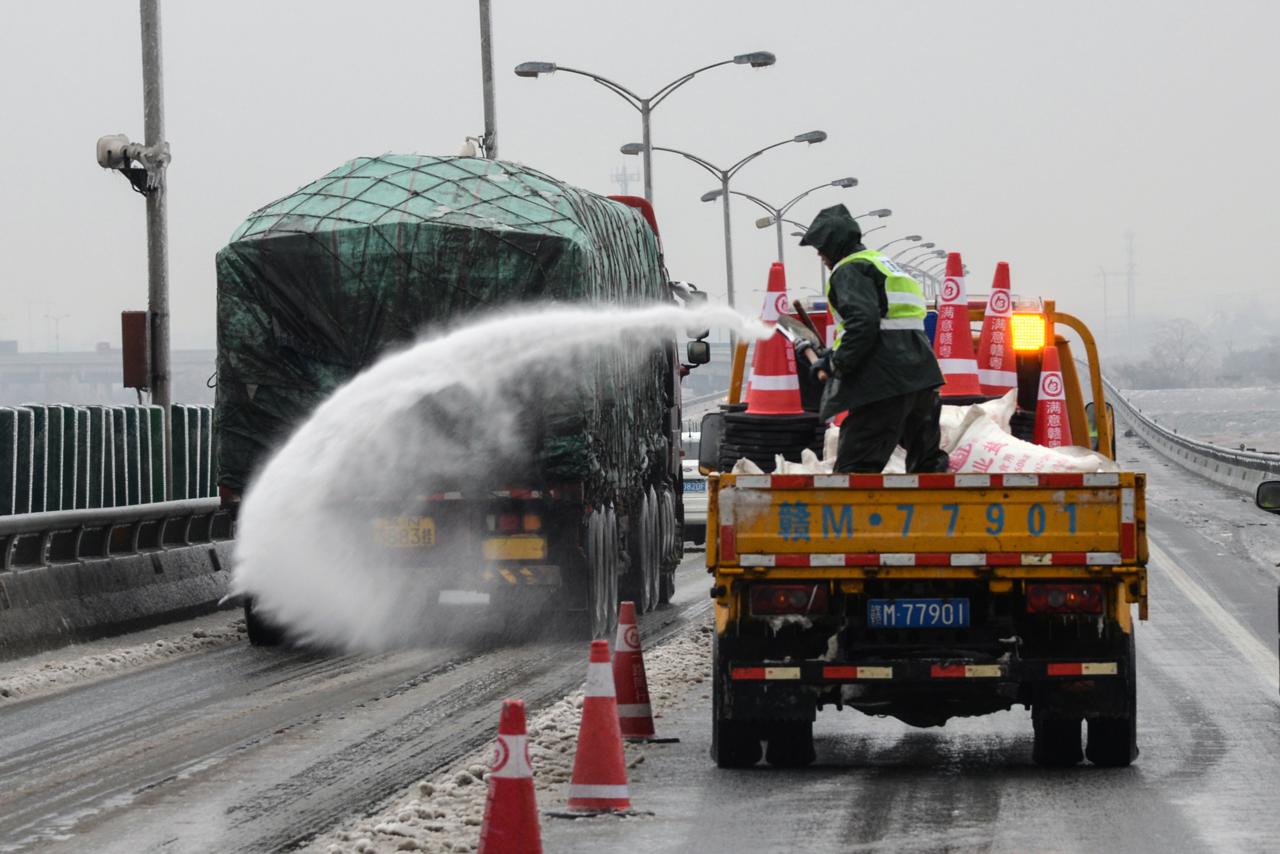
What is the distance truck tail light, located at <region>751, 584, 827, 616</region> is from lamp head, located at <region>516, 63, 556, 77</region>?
3101cm

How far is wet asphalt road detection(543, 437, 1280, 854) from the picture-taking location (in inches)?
344

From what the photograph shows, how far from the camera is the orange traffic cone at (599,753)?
916cm

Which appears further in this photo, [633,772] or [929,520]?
[633,772]

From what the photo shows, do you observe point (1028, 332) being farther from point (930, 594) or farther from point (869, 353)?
point (930, 594)

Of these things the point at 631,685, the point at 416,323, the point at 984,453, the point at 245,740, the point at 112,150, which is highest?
the point at 112,150

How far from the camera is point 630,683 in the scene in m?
11.5

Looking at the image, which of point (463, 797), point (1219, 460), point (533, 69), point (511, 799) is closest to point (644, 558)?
point (463, 797)

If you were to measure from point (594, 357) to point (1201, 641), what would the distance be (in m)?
4.87

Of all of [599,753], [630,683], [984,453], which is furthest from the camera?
[630,683]

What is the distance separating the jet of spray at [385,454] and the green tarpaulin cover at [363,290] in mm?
157

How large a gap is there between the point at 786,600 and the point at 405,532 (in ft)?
24.3

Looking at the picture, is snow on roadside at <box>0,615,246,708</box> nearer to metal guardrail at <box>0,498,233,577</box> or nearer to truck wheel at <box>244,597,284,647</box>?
truck wheel at <box>244,597,284,647</box>

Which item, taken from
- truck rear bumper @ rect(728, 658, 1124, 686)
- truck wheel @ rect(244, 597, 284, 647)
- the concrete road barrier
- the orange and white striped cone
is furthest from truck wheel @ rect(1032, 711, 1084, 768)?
truck wheel @ rect(244, 597, 284, 647)

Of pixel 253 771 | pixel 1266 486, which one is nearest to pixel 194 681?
pixel 253 771
